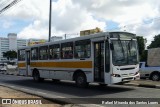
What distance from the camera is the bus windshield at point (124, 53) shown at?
16.7m

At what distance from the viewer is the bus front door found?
56.9 ft

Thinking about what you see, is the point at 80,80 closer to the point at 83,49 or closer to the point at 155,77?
the point at 83,49

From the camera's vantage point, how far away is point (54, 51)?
22375mm

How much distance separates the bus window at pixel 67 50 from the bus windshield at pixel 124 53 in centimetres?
394

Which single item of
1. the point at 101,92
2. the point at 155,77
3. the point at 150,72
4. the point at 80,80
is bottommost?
the point at 101,92

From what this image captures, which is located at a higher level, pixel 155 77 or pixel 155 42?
pixel 155 42

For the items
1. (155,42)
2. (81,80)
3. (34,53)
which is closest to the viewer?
(81,80)

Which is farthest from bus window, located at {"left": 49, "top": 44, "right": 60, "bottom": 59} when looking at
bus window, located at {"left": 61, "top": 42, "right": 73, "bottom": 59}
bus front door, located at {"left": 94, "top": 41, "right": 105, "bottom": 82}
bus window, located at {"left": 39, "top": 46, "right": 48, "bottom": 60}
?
bus front door, located at {"left": 94, "top": 41, "right": 105, "bottom": 82}

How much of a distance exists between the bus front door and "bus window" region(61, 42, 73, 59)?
257cm

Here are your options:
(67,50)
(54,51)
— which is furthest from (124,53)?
(54,51)

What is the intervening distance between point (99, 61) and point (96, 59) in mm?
295

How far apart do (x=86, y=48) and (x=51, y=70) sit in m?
5.12

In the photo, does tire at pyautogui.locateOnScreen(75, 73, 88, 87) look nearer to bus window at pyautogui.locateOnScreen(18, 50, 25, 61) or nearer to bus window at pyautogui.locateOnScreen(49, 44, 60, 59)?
bus window at pyautogui.locateOnScreen(49, 44, 60, 59)

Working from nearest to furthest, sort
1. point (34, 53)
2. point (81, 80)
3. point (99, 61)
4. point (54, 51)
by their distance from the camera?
point (99, 61), point (81, 80), point (54, 51), point (34, 53)
